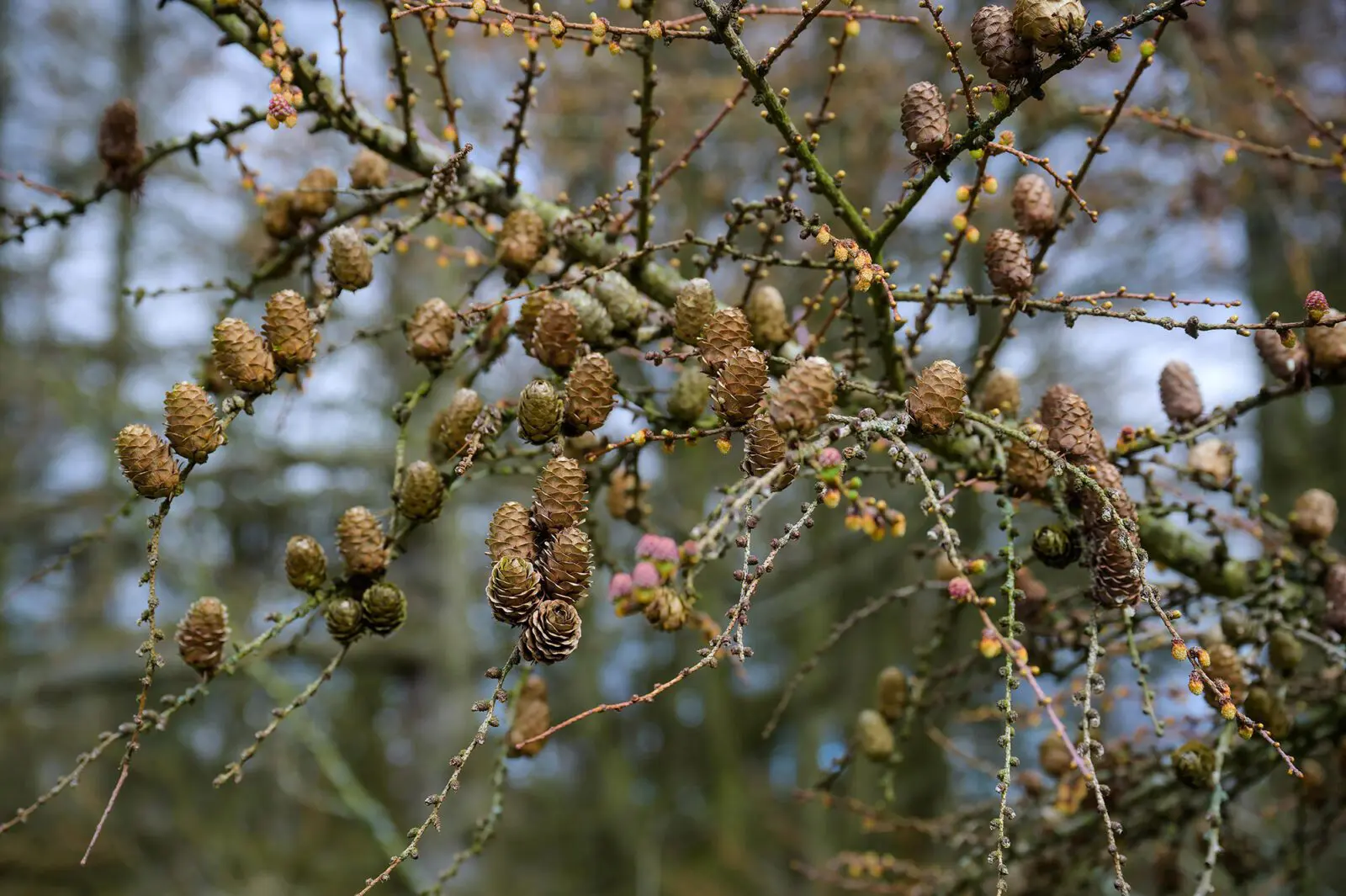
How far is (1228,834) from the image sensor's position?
1.85 m

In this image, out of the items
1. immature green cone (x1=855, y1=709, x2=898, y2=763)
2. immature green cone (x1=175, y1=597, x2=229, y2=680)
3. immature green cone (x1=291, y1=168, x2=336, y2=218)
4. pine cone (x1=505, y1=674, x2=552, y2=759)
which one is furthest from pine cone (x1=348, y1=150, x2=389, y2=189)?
immature green cone (x1=855, y1=709, x2=898, y2=763)

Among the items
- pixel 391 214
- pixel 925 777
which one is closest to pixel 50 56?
pixel 391 214

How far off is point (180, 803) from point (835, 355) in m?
7.97

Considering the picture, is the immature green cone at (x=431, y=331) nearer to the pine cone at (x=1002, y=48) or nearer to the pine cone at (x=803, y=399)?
the pine cone at (x=803, y=399)

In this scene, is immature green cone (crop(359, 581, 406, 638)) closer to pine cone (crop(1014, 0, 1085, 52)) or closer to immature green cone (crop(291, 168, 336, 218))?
immature green cone (crop(291, 168, 336, 218))

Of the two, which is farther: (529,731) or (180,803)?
(180,803)

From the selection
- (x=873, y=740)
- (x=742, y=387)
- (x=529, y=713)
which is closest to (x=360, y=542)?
(x=529, y=713)

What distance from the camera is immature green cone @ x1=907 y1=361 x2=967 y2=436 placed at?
1020 mm

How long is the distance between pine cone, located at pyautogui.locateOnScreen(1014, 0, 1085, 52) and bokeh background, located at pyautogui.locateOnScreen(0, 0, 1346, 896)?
97 centimetres

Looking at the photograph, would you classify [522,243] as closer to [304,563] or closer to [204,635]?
[304,563]

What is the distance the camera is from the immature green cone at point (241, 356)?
3.57ft

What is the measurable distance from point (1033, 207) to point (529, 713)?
42.0 inches

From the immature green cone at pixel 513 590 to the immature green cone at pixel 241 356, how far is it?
1.31ft

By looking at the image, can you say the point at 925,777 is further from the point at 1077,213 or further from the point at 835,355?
the point at 835,355
